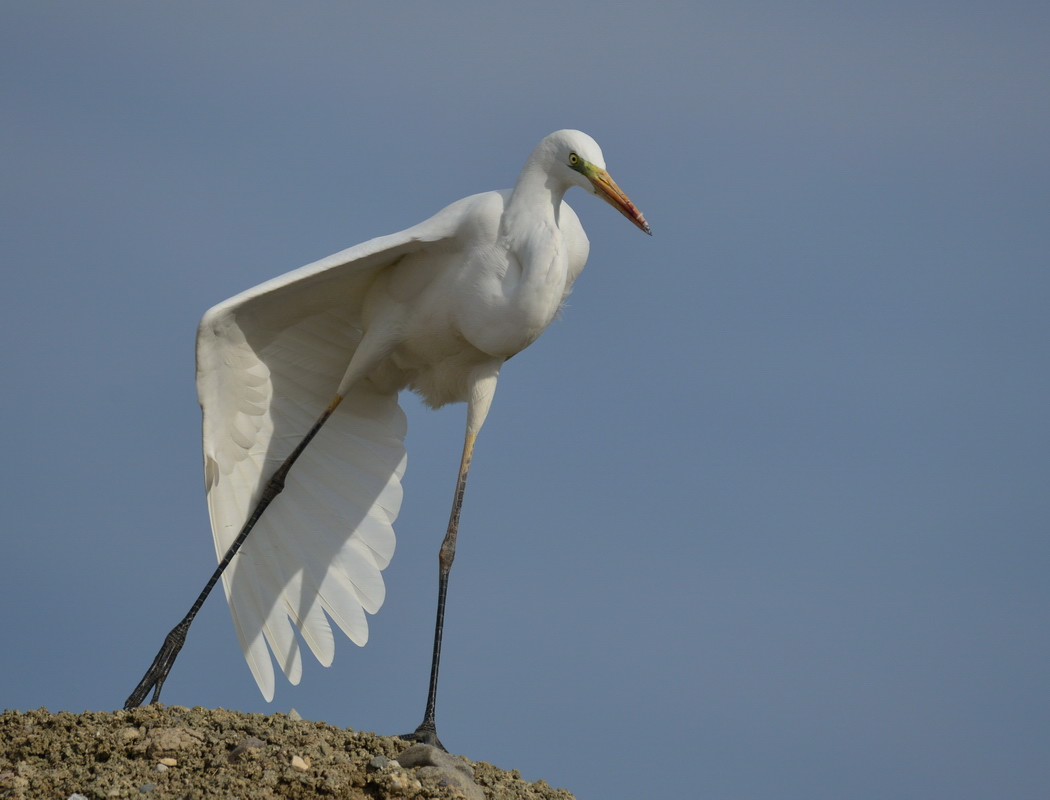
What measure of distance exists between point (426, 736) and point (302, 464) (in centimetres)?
288

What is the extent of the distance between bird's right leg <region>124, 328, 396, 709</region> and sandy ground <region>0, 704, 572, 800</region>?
1115 mm

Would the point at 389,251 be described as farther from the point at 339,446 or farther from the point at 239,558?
the point at 239,558

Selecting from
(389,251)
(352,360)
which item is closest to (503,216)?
(389,251)

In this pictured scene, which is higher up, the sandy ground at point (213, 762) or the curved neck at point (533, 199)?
the curved neck at point (533, 199)

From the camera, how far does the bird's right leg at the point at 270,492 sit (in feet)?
28.9

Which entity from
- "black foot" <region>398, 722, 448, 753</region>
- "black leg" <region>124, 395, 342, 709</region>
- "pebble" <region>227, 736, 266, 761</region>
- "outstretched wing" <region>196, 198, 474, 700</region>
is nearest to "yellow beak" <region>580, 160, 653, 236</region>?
"outstretched wing" <region>196, 198, 474, 700</region>

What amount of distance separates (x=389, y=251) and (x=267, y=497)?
214cm

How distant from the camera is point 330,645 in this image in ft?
32.9

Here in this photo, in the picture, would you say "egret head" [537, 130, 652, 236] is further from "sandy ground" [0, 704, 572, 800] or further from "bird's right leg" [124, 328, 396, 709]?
"sandy ground" [0, 704, 572, 800]

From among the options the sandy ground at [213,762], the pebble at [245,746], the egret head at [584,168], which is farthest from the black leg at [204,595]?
the egret head at [584,168]

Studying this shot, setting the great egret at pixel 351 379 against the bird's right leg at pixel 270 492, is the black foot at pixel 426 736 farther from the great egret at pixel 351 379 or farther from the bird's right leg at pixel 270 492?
the bird's right leg at pixel 270 492

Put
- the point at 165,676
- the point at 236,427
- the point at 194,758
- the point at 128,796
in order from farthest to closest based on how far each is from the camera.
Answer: the point at 236,427 → the point at 165,676 → the point at 194,758 → the point at 128,796

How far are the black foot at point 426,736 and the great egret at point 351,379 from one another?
0.02 metres

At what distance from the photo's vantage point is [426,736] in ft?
26.7
